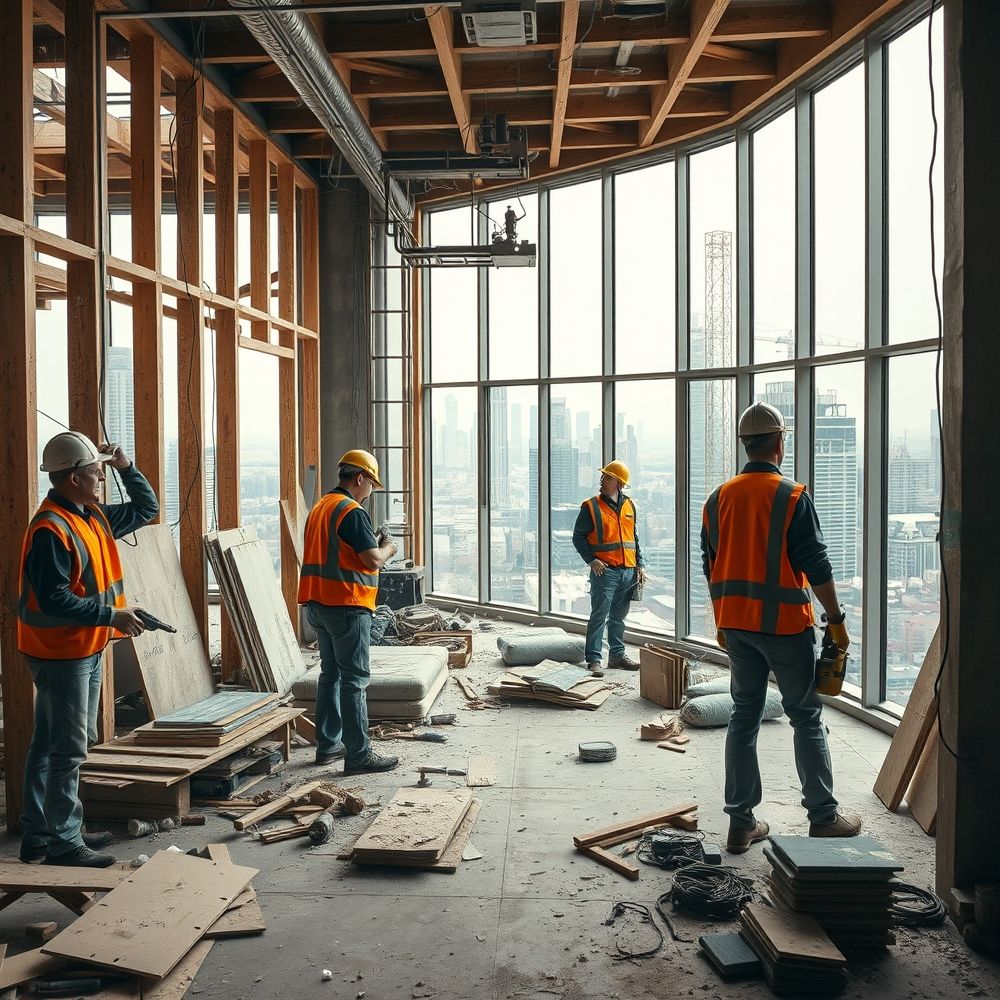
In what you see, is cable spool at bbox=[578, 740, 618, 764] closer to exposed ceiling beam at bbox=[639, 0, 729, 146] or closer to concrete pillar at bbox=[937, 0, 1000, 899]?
concrete pillar at bbox=[937, 0, 1000, 899]

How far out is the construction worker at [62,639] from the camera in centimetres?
430

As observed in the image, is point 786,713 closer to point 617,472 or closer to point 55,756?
point 55,756

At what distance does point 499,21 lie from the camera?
5465mm

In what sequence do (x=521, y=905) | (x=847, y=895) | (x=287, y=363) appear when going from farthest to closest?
(x=287, y=363) < (x=521, y=905) < (x=847, y=895)

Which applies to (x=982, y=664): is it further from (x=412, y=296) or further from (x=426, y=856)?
(x=412, y=296)

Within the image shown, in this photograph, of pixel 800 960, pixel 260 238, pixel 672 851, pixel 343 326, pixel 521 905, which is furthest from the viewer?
pixel 343 326

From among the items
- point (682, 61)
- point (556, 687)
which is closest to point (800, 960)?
point (556, 687)

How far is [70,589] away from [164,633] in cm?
194

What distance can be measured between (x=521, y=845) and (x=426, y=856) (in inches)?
21.7

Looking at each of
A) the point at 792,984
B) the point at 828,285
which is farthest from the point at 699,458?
the point at 792,984

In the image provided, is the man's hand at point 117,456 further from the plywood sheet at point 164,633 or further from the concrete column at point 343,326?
the concrete column at point 343,326

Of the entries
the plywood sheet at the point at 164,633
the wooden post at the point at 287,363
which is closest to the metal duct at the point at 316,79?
the wooden post at the point at 287,363

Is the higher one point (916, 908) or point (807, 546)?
point (807, 546)

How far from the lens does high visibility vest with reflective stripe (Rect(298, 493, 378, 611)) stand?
18.9ft
